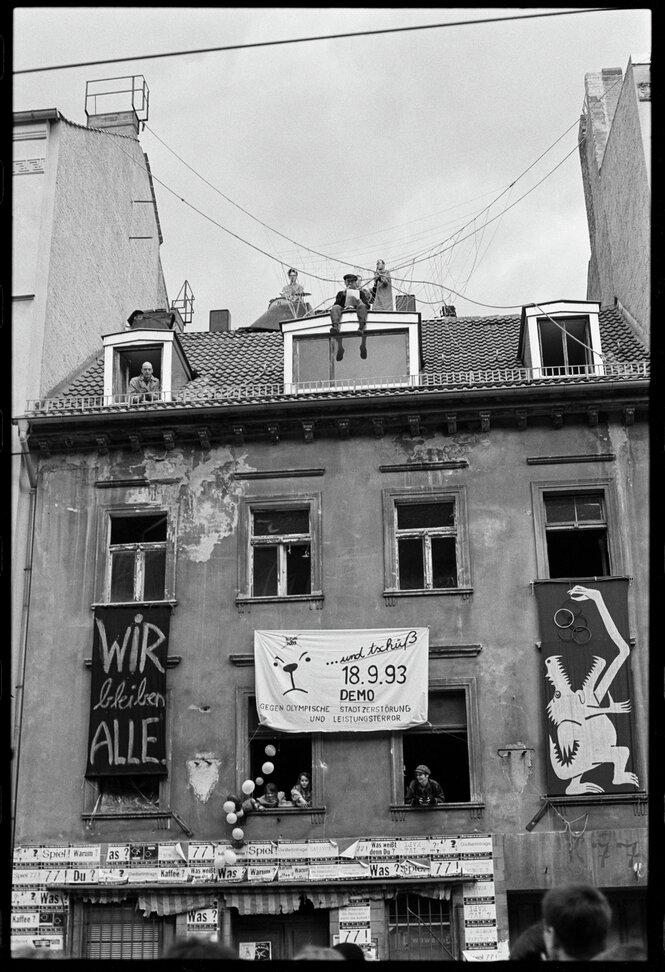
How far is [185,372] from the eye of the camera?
2319cm

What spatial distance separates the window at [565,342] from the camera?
2158 centimetres

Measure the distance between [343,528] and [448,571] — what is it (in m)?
1.88

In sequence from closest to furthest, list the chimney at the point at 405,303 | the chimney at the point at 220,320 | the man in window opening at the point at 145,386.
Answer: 1. the man in window opening at the point at 145,386
2. the chimney at the point at 405,303
3. the chimney at the point at 220,320

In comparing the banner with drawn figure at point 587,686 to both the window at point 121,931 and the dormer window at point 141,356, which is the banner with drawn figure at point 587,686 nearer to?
the window at point 121,931

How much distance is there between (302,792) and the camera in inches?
731

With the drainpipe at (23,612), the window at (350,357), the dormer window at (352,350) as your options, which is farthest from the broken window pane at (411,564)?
the drainpipe at (23,612)

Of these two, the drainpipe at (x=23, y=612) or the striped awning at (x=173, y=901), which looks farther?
the drainpipe at (x=23, y=612)

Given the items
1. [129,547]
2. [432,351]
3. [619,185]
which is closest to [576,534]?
[432,351]

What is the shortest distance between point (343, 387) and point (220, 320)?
9380 mm

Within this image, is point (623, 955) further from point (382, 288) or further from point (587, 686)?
point (382, 288)

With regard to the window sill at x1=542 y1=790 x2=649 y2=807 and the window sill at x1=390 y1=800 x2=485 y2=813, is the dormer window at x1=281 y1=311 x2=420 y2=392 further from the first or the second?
the window sill at x1=542 y1=790 x2=649 y2=807

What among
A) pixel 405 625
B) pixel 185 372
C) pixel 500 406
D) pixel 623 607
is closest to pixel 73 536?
pixel 185 372

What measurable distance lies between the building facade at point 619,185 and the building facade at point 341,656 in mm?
3352

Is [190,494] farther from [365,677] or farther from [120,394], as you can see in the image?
[365,677]
